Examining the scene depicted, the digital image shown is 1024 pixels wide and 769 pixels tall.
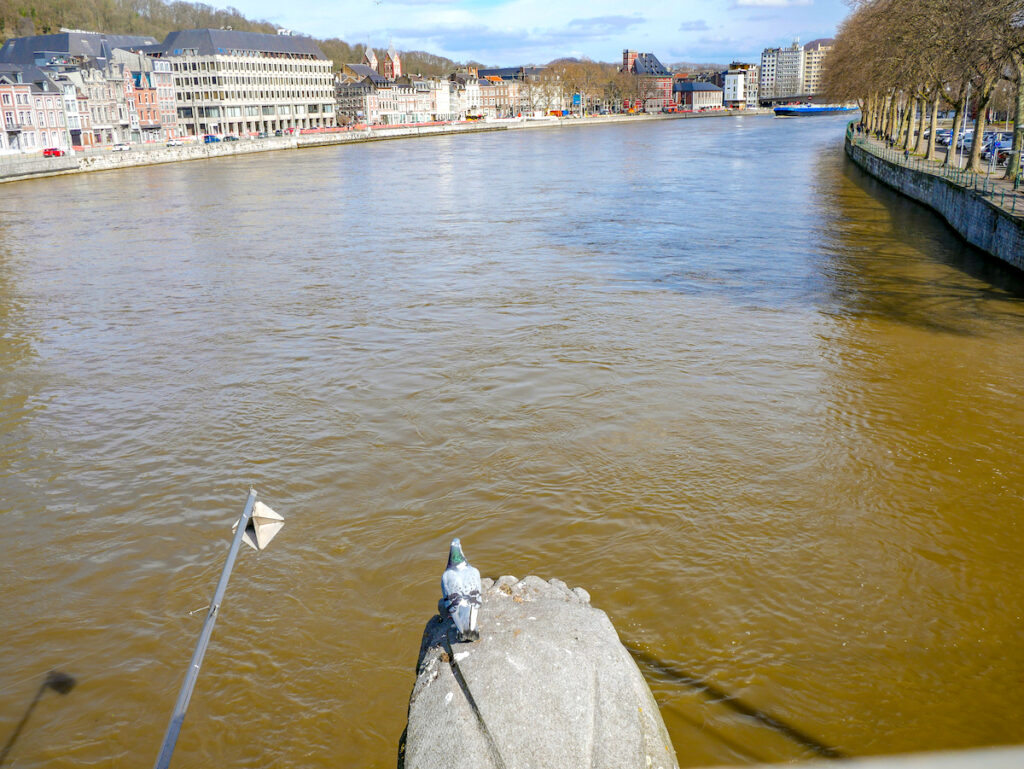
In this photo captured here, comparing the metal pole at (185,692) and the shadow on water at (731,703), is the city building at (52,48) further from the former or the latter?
the metal pole at (185,692)

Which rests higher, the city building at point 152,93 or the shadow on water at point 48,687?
the city building at point 152,93

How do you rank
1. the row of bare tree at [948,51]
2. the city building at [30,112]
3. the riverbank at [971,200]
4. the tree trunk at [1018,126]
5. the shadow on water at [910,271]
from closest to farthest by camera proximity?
the shadow on water at [910,271] → the riverbank at [971,200] → the row of bare tree at [948,51] → the tree trunk at [1018,126] → the city building at [30,112]

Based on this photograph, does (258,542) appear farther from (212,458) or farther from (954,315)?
(954,315)

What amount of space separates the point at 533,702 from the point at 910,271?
2383cm

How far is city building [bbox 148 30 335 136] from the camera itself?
438 ft

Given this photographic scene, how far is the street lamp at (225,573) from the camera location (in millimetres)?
3512

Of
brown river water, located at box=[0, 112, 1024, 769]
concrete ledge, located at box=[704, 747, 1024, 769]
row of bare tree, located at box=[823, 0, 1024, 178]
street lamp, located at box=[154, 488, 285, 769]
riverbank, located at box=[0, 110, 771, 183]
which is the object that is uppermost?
row of bare tree, located at box=[823, 0, 1024, 178]

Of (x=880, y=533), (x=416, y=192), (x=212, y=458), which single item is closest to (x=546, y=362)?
(x=212, y=458)

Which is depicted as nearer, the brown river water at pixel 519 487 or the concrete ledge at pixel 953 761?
the concrete ledge at pixel 953 761

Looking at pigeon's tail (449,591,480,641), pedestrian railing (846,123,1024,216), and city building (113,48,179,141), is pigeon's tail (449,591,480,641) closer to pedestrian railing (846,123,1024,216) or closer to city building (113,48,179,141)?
pedestrian railing (846,123,1024,216)

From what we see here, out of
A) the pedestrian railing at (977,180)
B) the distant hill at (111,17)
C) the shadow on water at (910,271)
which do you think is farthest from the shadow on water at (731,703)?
the distant hill at (111,17)

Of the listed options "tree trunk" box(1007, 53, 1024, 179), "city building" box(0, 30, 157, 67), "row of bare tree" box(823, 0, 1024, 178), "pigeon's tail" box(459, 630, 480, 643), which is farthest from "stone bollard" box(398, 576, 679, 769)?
"city building" box(0, 30, 157, 67)

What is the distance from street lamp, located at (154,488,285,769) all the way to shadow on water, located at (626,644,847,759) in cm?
430

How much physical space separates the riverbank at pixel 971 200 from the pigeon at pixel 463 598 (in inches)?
895
